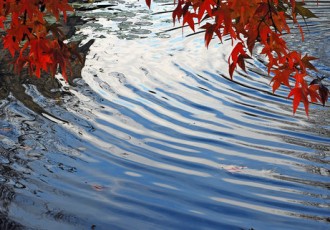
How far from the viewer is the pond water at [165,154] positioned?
5500 mm

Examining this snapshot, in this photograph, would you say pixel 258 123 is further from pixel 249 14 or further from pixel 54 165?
pixel 249 14

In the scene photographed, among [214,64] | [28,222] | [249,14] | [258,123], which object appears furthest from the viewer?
[214,64]

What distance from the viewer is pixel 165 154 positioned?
6832mm

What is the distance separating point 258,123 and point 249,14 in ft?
11.4

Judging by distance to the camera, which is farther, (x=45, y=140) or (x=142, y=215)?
(x=45, y=140)

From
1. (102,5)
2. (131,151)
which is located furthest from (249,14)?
(102,5)

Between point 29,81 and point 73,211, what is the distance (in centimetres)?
433

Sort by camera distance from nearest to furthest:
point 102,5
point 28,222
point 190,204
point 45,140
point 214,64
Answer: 1. point 28,222
2. point 190,204
3. point 45,140
4. point 214,64
5. point 102,5

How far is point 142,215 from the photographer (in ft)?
17.9

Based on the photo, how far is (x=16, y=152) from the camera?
22.4 feet

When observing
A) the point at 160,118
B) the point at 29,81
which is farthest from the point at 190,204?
the point at 29,81

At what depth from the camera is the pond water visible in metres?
5.50

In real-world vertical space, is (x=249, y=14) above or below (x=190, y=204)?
above

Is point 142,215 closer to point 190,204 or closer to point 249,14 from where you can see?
point 190,204
